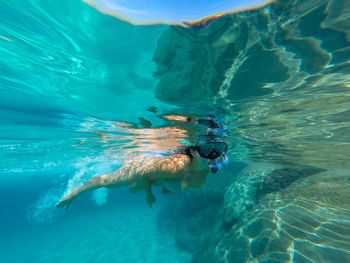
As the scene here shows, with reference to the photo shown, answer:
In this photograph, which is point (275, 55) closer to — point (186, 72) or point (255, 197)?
point (186, 72)

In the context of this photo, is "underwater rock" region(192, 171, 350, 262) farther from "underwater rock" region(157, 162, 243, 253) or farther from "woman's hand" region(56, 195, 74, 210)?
"woman's hand" region(56, 195, 74, 210)

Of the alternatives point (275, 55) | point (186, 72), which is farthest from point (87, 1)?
point (275, 55)

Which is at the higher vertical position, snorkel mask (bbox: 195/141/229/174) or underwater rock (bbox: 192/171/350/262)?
snorkel mask (bbox: 195/141/229/174)

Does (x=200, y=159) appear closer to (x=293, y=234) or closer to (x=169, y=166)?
(x=169, y=166)

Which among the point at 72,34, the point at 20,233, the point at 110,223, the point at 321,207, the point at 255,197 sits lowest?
the point at 20,233

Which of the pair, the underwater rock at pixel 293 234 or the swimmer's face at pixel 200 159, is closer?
the underwater rock at pixel 293 234

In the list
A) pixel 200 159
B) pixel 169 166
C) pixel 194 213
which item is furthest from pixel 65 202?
pixel 194 213

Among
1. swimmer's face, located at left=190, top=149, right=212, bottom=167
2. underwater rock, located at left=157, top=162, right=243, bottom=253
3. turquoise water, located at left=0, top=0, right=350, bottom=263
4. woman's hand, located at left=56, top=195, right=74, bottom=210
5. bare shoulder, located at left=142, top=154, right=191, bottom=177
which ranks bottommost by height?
underwater rock, located at left=157, top=162, right=243, bottom=253

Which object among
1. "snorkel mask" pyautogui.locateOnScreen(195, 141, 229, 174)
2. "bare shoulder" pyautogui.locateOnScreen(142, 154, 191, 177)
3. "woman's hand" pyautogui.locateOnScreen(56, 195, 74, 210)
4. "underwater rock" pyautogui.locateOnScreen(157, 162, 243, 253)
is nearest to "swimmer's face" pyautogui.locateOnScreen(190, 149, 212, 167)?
"snorkel mask" pyautogui.locateOnScreen(195, 141, 229, 174)

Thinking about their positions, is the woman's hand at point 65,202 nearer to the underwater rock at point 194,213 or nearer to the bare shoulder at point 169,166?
the bare shoulder at point 169,166

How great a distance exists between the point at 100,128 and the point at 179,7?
9.41m

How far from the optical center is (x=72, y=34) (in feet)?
13.5

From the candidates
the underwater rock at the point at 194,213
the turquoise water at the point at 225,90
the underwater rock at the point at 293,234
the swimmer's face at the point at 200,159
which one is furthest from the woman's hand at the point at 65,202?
the underwater rock at the point at 194,213

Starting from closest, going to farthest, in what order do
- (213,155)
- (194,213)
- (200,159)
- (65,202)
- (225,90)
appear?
1. (213,155)
2. (200,159)
3. (225,90)
4. (65,202)
5. (194,213)
